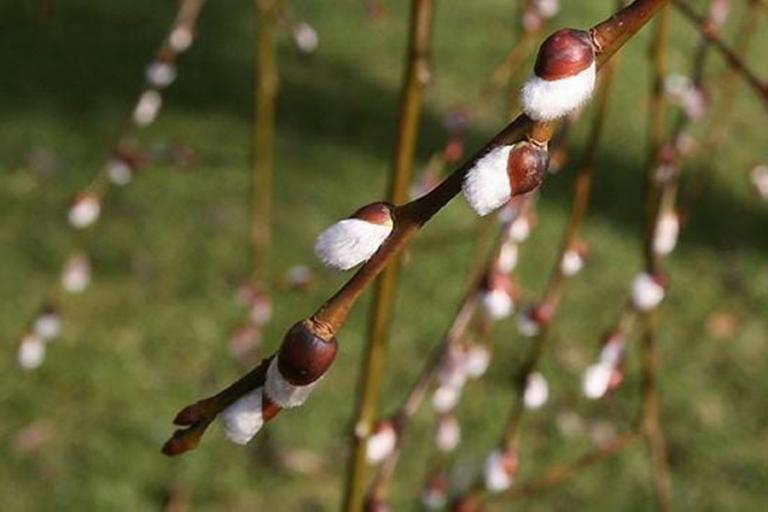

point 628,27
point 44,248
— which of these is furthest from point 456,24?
point 628,27

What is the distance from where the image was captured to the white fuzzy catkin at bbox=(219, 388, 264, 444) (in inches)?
16.0

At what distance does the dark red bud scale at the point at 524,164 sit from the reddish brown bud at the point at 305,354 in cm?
7

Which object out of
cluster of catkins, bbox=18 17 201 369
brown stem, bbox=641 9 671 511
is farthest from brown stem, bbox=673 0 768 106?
cluster of catkins, bbox=18 17 201 369

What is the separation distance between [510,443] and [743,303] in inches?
66.6

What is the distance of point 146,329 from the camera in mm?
2334

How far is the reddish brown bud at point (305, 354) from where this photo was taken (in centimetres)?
38

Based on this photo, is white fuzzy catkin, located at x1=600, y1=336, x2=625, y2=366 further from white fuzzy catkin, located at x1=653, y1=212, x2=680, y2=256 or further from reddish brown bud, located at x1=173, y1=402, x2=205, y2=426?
reddish brown bud, located at x1=173, y1=402, x2=205, y2=426

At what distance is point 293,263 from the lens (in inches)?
99.6

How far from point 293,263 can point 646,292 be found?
5.57 feet

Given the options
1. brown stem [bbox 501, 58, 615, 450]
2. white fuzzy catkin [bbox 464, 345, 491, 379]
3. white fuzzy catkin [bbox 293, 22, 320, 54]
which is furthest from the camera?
Answer: white fuzzy catkin [bbox 293, 22, 320, 54]

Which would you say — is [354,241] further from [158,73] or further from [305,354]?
Result: [158,73]

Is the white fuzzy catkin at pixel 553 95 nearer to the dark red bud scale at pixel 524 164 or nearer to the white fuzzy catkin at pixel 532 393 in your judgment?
the dark red bud scale at pixel 524 164

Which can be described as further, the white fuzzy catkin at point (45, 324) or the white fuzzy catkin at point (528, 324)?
the white fuzzy catkin at point (45, 324)

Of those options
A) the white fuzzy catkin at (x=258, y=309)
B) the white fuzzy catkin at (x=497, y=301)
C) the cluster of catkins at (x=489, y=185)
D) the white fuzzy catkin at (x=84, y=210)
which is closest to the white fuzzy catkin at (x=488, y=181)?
the cluster of catkins at (x=489, y=185)
